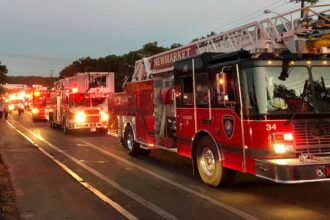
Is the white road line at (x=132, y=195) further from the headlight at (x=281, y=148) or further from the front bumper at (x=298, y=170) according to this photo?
the headlight at (x=281, y=148)

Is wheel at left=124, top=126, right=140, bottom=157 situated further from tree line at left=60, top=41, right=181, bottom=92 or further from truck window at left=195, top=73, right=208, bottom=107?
tree line at left=60, top=41, right=181, bottom=92

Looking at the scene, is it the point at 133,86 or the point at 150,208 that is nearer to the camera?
the point at 150,208

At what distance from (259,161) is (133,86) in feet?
24.4

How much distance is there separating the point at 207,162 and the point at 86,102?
1669 centimetres

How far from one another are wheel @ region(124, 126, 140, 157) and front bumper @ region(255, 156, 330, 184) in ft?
24.7

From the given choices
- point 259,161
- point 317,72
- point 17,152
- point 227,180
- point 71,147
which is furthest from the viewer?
point 71,147

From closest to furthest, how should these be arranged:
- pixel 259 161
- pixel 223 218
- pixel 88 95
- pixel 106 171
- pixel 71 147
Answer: pixel 223 218 < pixel 259 161 < pixel 106 171 < pixel 71 147 < pixel 88 95

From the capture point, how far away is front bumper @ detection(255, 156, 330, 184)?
7.58 m

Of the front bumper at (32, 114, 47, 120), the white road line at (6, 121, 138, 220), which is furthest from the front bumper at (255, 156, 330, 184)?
the front bumper at (32, 114, 47, 120)

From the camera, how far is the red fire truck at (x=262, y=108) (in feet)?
26.5

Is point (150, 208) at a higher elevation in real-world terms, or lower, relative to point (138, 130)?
lower

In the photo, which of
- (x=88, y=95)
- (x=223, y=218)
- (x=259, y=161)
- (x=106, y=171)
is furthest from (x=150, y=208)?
(x=88, y=95)

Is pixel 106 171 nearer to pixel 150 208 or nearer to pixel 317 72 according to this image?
pixel 150 208

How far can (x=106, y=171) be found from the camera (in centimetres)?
1220
